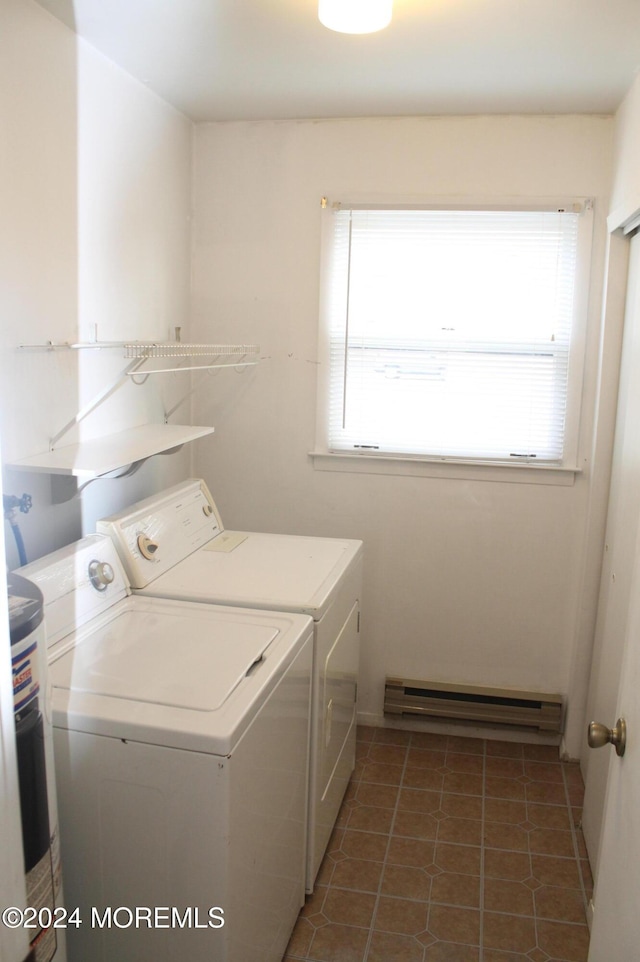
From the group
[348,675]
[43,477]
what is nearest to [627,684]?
[348,675]

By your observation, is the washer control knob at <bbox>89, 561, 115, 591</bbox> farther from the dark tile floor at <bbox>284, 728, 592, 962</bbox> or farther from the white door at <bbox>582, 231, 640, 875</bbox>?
the white door at <bbox>582, 231, 640, 875</bbox>

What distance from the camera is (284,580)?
2.35 metres

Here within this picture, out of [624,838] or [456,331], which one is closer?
[624,838]

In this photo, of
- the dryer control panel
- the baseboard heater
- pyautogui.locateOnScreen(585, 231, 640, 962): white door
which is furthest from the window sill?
pyautogui.locateOnScreen(585, 231, 640, 962): white door

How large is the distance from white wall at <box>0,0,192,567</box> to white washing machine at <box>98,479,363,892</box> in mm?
223

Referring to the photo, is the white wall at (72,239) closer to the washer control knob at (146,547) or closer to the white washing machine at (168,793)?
the washer control knob at (146,547)

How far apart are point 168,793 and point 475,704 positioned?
6.35 ft

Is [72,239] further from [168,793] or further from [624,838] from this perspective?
[624,838]

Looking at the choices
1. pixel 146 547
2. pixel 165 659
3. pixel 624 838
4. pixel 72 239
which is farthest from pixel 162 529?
pixel 624 838

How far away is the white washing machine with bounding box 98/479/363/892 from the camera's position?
221 centimetres

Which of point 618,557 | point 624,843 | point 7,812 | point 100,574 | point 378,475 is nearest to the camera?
point 7,812

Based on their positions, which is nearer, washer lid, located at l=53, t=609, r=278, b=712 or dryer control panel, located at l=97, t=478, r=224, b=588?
washer lid, located at l=53, t=609, r=278, b=712

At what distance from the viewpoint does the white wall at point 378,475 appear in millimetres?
2967

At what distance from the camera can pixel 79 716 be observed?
1547 millimetres
